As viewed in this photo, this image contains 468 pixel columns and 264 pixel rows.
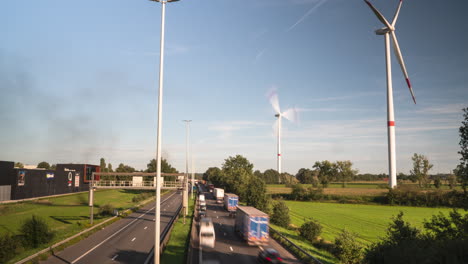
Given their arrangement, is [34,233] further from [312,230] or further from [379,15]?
[379,15]

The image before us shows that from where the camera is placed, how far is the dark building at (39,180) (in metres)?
77.1

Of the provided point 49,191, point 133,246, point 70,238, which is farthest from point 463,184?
point 49,191

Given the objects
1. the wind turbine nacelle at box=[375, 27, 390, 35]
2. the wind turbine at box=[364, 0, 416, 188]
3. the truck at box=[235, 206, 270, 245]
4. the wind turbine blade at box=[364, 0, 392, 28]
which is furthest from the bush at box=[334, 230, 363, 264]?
the wind turbine nacelle at box=[375, 27, 390, 35]

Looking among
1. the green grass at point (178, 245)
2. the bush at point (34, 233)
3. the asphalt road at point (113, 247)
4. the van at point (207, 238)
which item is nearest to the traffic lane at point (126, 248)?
the asphalt road at point (113, 247)

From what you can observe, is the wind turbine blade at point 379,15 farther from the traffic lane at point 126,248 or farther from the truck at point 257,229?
the traffic lane at point 126,248

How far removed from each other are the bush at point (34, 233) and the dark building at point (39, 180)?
1888 centimetres

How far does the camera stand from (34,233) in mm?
31609

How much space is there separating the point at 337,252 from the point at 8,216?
60617 millimetres

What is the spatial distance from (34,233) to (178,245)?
637 inches

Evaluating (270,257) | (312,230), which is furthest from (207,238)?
(312,230)

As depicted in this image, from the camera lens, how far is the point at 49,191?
97.1 m

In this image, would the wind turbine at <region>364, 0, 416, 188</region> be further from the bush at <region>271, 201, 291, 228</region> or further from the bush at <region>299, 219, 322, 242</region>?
the bush at <region>299, 219, 322, 242</region>

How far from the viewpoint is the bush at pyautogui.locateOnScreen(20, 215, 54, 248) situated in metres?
31.2

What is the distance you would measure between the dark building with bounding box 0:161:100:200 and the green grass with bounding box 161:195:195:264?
21.9 metres
